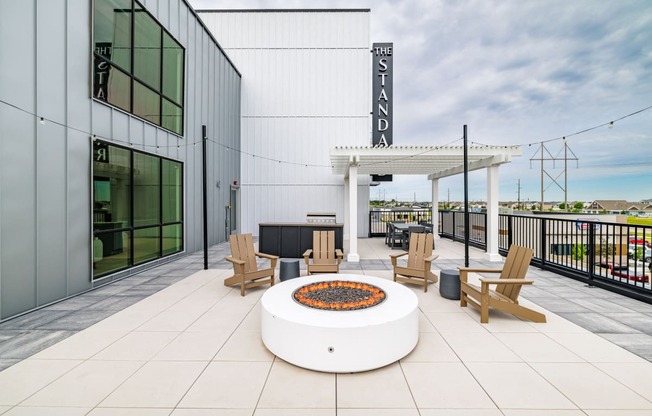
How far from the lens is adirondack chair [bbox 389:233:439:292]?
15.7ft

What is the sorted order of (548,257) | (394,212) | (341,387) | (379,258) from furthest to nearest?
(394,212) → (379,258) → (548,257) → (341,387)

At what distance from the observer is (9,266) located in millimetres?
3527

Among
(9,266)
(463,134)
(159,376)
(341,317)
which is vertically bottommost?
(159,376)

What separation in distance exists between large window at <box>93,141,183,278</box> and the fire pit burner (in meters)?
4.23

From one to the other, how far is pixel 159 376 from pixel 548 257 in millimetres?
7692

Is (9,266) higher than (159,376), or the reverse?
(9,266)

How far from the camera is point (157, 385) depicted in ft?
7.39

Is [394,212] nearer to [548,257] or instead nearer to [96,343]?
[548,257]

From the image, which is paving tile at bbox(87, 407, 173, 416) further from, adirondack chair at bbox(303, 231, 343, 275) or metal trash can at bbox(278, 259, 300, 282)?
adirondack chair at bbox(303, 231, 343, 275)

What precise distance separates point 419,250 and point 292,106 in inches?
383

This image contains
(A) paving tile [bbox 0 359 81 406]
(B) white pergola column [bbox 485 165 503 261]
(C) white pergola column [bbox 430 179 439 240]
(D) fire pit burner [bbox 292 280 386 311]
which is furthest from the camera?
(C) white pergola column [bbox 430 179 439 240]

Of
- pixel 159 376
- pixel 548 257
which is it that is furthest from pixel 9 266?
pixel 548 257

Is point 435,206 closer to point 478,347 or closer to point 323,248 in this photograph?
point 323,248

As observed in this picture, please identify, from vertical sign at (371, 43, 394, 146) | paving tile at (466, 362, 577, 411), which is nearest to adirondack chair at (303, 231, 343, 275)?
paving tile at (466, 362, 577, 411)
